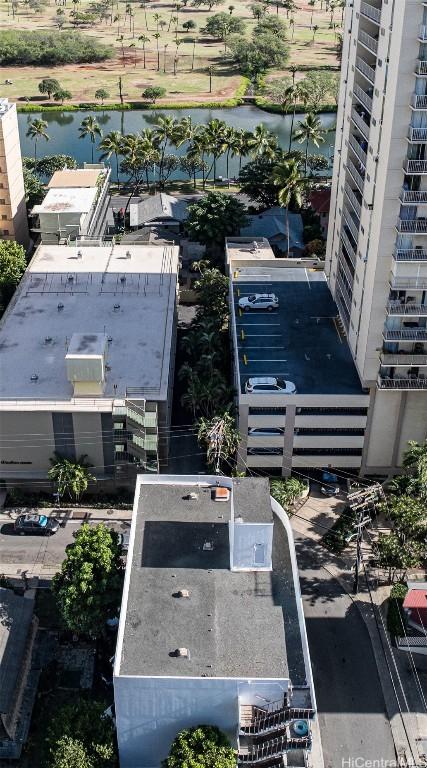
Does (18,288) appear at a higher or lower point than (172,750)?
higher

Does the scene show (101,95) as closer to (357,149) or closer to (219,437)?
(357,149)

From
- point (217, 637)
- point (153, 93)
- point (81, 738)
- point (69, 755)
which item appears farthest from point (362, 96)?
point (153, 93)

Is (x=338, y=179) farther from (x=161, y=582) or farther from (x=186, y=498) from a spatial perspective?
(x=161, y=582)

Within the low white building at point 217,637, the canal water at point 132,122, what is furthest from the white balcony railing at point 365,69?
the canal water at point 132,122

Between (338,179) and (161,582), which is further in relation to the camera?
(338,179)

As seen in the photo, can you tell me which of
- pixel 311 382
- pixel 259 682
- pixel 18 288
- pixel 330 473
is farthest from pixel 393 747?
pixel 18 288

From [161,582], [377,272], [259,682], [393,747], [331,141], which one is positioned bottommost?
[393,747]
